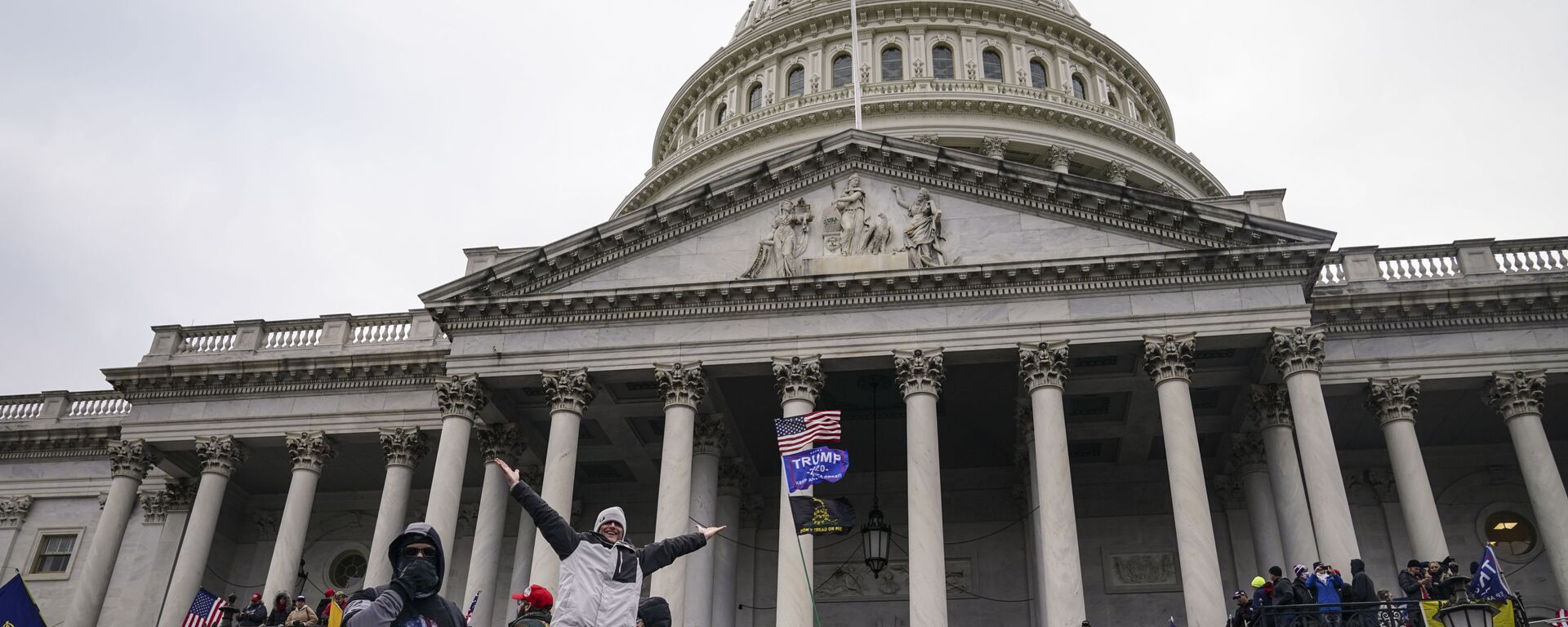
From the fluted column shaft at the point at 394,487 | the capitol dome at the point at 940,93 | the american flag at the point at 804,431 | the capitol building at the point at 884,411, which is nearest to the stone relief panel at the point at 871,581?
the capitol building at the point at 884,411

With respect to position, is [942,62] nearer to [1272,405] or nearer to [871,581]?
[871,581]

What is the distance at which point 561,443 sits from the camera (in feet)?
77.8

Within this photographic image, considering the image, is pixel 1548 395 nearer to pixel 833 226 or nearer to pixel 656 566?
pixel 833 226

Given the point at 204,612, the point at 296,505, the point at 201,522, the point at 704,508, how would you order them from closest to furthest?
1. the point at 204,612
2. the point at 704,508
3. the point at 296,505
4. the point at 201,522

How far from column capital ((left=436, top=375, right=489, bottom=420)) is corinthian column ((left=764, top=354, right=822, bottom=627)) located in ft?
21.9

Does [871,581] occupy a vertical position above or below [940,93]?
below

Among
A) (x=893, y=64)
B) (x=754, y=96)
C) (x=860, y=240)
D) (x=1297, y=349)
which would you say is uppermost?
(x=893, y=64)

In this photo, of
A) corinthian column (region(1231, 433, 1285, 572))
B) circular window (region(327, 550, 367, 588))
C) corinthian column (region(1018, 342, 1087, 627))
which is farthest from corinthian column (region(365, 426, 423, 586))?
corinthian column (region(1231, 433, 1285, 572))

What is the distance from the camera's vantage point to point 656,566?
790cm

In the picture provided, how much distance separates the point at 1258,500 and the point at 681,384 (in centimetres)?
1368

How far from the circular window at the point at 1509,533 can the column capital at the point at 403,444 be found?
26.9 meters

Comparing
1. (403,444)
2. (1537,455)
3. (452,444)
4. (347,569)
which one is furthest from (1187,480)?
(347,569)

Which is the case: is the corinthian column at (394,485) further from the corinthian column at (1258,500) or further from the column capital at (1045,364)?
the corinthian column at (1258,500)

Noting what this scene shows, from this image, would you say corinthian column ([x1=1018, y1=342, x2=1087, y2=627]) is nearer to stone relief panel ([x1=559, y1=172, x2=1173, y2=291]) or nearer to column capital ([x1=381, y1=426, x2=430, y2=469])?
stone relief panel ([x1=559, y1=172, x2=1173, y2=291])
